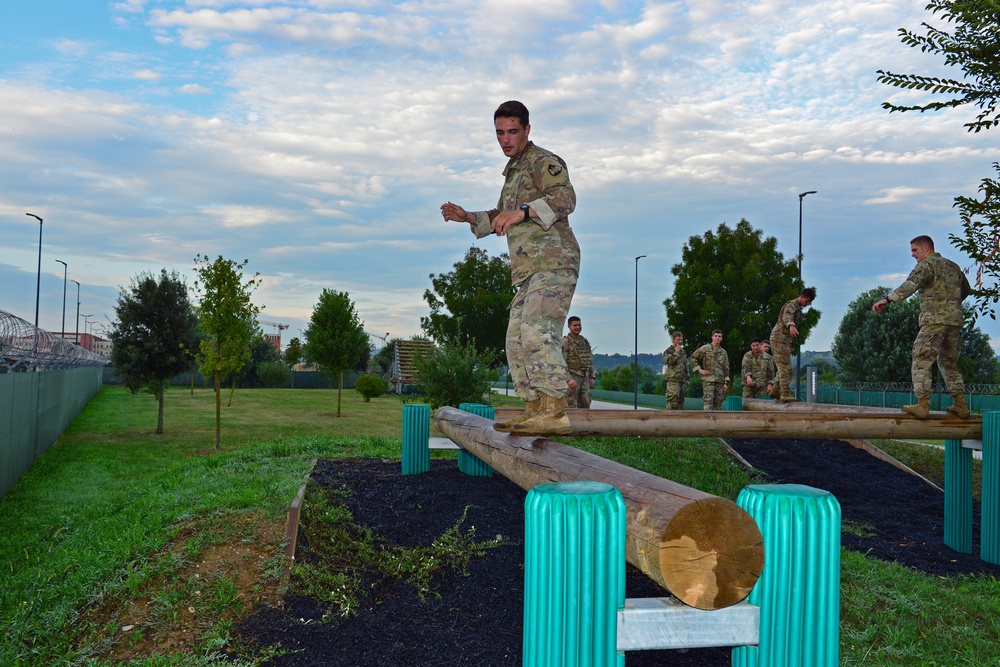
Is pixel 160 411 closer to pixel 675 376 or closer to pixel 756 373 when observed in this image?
pixel 675 376

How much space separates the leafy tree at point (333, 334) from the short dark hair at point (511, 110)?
26.3 metres

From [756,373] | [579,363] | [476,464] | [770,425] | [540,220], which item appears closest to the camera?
[540,220]

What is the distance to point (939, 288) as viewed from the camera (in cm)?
819

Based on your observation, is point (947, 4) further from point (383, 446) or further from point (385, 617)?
point (383, 446)

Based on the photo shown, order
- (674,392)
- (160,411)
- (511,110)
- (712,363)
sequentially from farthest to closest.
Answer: (160,411) < (674,392) < (712,363) < (511,110)

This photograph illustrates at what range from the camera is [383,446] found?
12258 mm

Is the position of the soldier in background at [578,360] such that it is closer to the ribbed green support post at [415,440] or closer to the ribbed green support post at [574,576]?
the ribbed green support post at [415,440]

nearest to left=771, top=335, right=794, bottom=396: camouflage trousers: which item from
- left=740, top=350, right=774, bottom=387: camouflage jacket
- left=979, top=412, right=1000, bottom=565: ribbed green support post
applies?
left=740, top=350, right=774, bottom=387: camouflage jacket

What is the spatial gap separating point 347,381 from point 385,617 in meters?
63.0

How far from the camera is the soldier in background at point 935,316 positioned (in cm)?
814

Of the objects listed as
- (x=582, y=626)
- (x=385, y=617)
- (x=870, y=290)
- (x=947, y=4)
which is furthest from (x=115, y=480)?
(x=870, y=290)

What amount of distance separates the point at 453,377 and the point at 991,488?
10418mm

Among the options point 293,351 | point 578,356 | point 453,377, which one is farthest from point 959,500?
point 293,351

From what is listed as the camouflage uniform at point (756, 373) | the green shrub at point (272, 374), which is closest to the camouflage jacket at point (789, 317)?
the camouflage uniform at point (756, 373)
